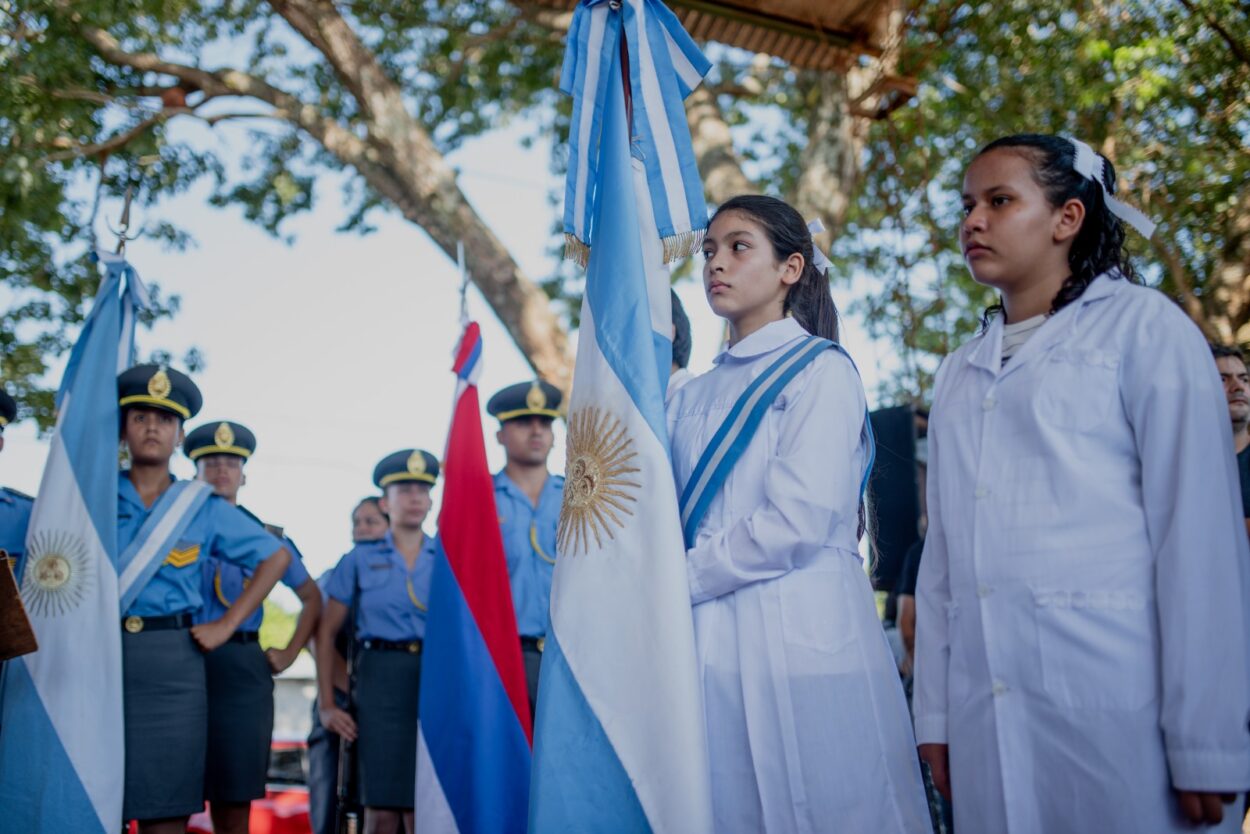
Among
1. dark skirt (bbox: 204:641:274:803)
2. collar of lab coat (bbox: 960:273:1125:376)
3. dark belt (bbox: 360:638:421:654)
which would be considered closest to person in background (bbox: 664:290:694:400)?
collar of lab coat (bbox: 960:273:1125:376)

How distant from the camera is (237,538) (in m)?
5.15

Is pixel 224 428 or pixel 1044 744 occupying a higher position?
pixel 224 428

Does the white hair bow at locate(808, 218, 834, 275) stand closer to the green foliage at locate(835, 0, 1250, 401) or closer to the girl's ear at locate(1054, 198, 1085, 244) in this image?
the girl's ear at locate(1054, 198, 1085, 244)

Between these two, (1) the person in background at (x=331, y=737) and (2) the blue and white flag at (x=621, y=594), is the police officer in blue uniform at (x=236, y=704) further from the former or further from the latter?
(2) the blue and white flag at (x=621, y=594)

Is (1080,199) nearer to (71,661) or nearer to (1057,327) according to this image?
(1057,327)

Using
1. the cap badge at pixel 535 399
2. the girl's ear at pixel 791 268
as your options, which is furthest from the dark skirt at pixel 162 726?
the girl's ear at pixel 791 268

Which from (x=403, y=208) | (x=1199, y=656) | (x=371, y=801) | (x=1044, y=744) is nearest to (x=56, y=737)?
(x=371, y=801)

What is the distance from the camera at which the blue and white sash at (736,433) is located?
2828 millimetres

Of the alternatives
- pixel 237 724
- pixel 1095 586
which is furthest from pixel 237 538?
pixel 1095 586

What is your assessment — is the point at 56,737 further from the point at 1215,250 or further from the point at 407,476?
the point at 1215,250

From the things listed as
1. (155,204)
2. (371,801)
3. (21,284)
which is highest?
(155,204)

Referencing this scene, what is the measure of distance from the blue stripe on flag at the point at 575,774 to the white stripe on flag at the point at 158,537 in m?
2.62

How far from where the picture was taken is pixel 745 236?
3.11 metres

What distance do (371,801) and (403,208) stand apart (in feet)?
18.3
